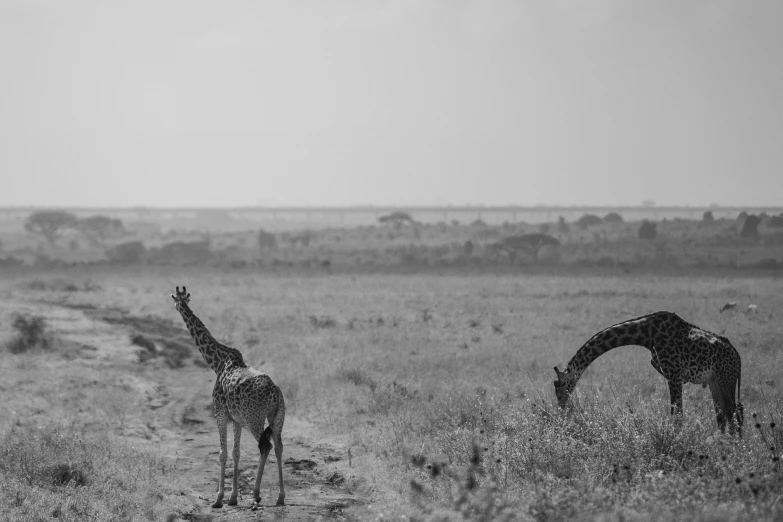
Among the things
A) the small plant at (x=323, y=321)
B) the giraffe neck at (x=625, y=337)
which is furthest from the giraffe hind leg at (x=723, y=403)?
the small plant at (x=323, y=321)

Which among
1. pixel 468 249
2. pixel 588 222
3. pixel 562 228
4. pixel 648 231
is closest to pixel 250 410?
pixel 468 249

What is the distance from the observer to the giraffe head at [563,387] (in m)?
10.7

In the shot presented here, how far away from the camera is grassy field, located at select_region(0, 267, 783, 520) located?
755 cm

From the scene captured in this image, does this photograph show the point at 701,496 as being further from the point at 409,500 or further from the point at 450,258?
the point at 450,258

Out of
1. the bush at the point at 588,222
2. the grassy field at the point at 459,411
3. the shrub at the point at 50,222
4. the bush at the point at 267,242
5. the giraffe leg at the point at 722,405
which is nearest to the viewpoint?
the grassy field at the point at 459,411

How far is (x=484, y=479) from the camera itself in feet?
27.9

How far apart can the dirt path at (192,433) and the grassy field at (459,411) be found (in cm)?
31

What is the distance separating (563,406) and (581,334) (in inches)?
449

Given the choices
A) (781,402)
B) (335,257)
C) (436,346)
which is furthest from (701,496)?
(335,257)

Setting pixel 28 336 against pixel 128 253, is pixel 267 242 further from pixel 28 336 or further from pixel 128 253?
pixel 28 336

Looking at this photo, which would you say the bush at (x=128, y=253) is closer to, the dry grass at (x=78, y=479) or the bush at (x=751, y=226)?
the bush at (x=751, y=226)

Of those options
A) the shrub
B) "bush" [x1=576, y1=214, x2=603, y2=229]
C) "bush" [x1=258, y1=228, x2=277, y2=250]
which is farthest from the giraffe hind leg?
the shrub

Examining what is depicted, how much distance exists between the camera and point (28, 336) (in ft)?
64.5

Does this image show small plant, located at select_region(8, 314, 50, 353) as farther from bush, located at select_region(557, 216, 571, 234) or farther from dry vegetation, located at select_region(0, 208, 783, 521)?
bush, located at select_region(557, 216, 571, 234)
